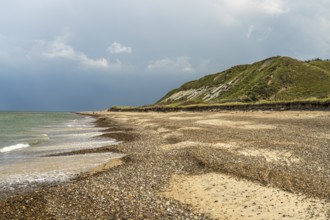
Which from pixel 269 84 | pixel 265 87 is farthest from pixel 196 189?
pixel 269 84

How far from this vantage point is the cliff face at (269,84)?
102312 mm

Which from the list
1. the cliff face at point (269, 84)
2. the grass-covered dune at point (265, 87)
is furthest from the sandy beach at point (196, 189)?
the cliff face at point (269, 84)

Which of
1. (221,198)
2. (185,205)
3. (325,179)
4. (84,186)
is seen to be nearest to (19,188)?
Answer: (84,186)

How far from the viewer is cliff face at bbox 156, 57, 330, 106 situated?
102 m

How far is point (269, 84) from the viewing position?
114125mm

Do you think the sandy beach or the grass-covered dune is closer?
the sandy beach

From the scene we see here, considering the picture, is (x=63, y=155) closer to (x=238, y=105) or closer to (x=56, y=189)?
(x=56, y=189)

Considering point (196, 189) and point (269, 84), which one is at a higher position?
point (269, 84)

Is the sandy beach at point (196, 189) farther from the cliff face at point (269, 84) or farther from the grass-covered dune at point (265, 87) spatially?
the cliff face at point (269, 84)

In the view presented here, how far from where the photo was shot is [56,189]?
1464cm

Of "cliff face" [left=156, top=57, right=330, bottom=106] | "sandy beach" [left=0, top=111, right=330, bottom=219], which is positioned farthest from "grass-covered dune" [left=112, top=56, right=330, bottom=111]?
"sandy beach" [left=0, top=111, right=330, bottom=219]

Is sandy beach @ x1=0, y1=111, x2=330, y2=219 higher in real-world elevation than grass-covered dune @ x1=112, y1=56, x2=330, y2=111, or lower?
lower

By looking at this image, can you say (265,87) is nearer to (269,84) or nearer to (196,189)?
(269,84)

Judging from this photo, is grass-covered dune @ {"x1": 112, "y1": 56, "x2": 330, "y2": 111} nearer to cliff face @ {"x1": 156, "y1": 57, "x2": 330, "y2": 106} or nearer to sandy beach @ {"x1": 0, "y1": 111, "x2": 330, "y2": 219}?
cliff face @ {"x1": 156, "y1": 57, "x2": 330, "y2": 106}
